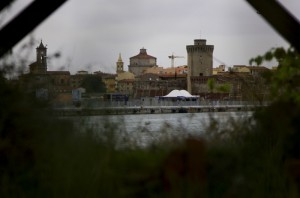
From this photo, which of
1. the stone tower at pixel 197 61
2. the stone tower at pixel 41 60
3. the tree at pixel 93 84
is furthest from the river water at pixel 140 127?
the stone tower at pixel 197 61

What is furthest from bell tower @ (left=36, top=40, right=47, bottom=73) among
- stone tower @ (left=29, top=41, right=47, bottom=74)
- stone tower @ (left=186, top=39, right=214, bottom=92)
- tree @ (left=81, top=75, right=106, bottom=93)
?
stone tower @ (left=186, top=39, right=214, bottom=92)

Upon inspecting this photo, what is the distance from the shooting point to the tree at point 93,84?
219 inches

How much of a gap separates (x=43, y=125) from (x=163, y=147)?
0.89 metres

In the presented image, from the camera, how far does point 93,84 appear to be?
568 cm

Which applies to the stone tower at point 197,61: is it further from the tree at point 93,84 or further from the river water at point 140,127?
the river water at point 140,127

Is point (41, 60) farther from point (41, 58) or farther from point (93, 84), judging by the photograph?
point (93, 84)

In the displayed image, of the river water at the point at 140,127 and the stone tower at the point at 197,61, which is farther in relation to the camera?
the stone tower at the point at 197,61

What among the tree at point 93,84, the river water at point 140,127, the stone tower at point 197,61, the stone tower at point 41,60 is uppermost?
the stone tower at point 197,61

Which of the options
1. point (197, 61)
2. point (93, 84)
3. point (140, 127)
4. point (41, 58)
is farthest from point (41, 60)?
point (197, 61)

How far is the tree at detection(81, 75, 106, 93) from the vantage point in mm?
5566

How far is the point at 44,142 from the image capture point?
3.70m

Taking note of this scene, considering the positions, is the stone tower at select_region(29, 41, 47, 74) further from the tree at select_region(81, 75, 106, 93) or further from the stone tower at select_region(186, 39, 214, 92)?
the stone tower at select_region(186, 39, 214, 92)

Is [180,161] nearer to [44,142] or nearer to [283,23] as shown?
[44,142]

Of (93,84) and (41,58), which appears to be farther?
(93,84)
